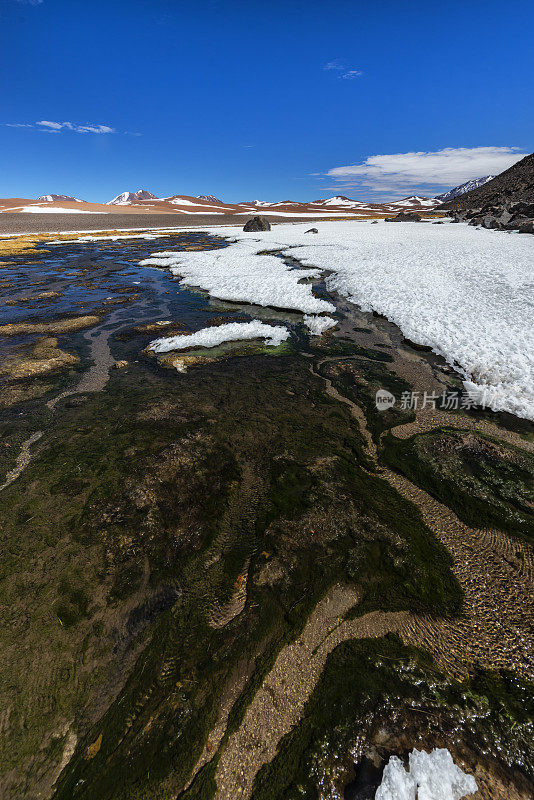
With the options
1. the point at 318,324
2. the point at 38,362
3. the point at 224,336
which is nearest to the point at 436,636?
the point at 224,336

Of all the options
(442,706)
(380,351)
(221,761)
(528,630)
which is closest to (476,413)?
→ (380,351)

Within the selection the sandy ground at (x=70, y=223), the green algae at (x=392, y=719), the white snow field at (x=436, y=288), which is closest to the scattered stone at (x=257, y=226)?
the sandy ground at (x=70, y=223)

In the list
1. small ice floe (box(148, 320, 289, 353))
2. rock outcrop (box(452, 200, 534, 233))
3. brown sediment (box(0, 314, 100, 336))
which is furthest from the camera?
rock outcrop (box(452, 200, 534, 233))

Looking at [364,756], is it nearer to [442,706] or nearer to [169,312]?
[442,706]

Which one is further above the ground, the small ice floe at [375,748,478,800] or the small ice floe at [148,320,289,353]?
the small ice floe at [148,320,289,353]

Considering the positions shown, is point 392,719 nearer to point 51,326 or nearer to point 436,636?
point 436,636
